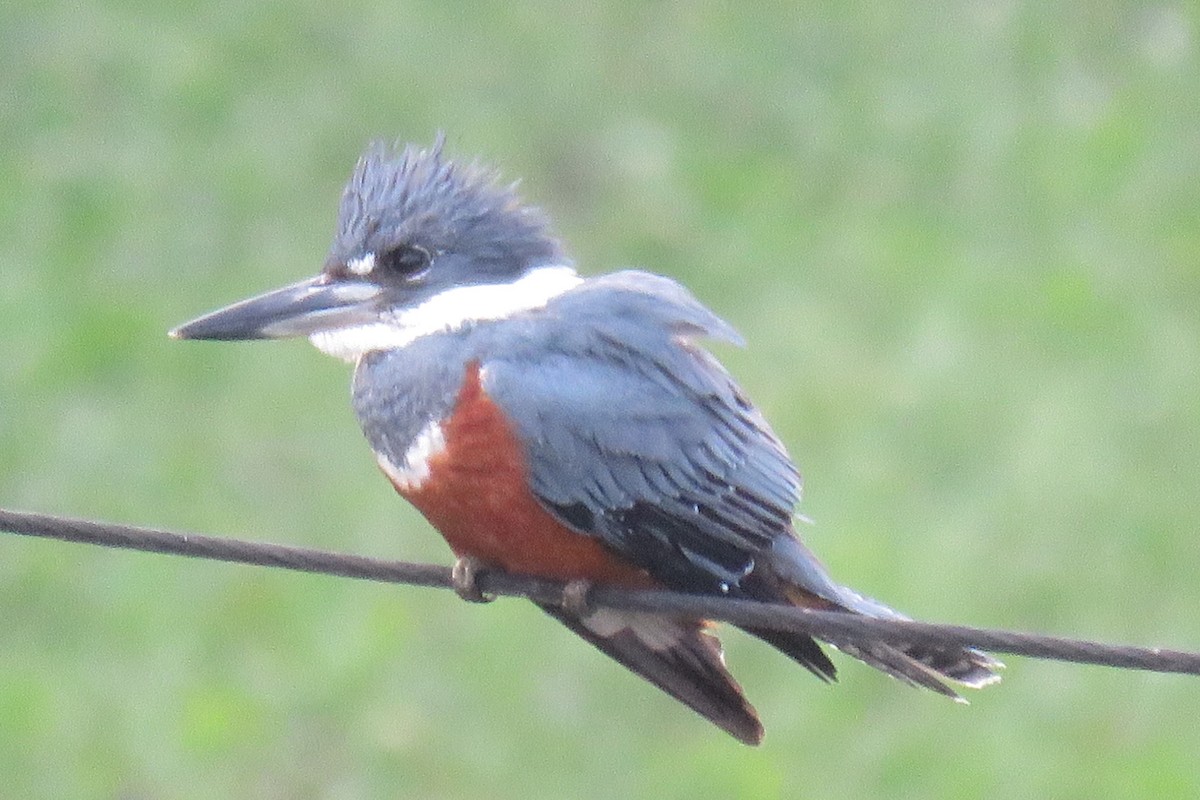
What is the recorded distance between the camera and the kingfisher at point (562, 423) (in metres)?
3.38

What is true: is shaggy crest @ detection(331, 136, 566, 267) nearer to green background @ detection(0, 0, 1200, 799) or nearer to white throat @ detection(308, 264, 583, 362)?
white throat @ detection(308, 264, 583, 362)

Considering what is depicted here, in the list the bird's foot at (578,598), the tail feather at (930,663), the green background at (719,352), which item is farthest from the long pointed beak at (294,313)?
the green background at (719,352)

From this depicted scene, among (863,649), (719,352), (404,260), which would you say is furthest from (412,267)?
(719,352)

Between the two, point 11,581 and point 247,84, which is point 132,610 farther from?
point 247,84

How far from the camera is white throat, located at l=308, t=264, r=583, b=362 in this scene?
3.61 metres

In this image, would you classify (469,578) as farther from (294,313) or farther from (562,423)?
(294,313)

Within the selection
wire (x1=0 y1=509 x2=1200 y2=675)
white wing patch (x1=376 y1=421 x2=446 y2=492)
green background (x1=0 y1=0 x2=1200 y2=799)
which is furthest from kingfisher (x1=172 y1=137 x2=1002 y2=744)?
green background (x1=0 y1=0 x2=1200 y2=799)

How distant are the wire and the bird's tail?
0.41 metres

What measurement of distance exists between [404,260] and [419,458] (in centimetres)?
42

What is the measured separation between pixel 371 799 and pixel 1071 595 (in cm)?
189

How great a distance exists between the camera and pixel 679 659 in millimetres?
3637

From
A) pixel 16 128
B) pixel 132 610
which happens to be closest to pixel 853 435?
pixel 132 610

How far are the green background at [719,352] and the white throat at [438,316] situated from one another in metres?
2.37

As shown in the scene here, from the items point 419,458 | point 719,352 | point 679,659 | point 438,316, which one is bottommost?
point 719,352
